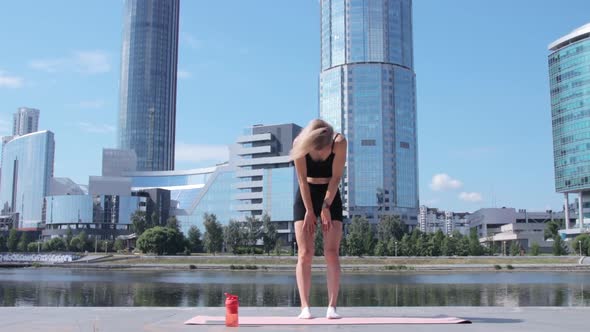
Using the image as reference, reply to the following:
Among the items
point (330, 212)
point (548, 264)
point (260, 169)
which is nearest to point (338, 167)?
point (330, 212)

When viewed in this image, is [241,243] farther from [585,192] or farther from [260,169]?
[585,192]

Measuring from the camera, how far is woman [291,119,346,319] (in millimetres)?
10766

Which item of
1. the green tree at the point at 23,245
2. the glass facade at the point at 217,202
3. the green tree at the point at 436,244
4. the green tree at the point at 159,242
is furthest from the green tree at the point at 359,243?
the green tree at the point at 23,245

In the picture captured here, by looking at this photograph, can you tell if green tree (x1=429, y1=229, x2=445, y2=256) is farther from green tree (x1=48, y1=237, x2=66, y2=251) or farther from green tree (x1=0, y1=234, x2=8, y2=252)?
green tree (x1=0, y1=234, x2=8, y2=252)

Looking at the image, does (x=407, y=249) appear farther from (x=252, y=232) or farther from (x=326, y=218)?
(x=326, y=218)

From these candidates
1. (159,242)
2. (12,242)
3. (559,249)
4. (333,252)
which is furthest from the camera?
(12,242)

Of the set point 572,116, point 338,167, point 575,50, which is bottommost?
point 338,167

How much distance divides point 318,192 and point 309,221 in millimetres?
587

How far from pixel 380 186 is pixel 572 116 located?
69.4m

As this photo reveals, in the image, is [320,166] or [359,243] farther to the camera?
[359,243]

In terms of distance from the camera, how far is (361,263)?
354 ft

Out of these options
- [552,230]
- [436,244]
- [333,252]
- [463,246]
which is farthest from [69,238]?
[333,252]
